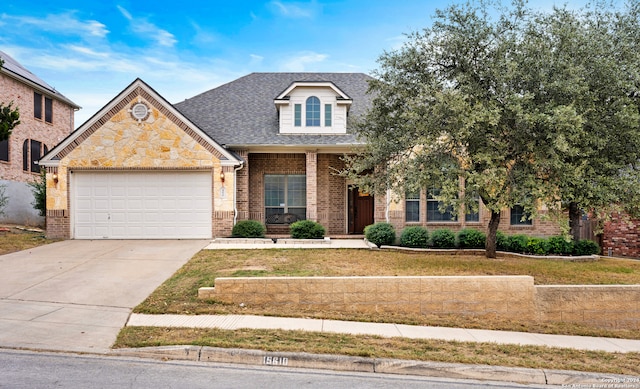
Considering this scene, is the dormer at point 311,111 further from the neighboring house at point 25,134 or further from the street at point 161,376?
the street at point 161,376

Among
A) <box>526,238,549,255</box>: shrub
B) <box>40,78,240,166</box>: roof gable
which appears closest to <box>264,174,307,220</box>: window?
<box>40,78,240,166</box>: roof gable

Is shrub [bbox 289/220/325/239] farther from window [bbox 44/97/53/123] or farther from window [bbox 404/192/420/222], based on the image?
window [bbox 44/97/53/123]

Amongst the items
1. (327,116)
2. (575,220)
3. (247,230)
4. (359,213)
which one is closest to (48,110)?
(247,230)

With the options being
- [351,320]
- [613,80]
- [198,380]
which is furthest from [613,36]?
[198,380]

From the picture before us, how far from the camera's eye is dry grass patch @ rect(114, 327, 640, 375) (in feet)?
20.0

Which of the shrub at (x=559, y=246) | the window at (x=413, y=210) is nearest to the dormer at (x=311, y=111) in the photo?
the window at (x=413, y=210)

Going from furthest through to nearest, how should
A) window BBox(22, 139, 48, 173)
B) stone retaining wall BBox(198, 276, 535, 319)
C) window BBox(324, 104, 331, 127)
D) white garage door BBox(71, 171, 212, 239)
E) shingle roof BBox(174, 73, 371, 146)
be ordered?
window BBox(22, 139, 48, 173) < window BBox(324, 104, 331, 127) < shingle roof BBox(174, 73, 371, 146) < white garage door BBox(71, 171, 212, 239) < stone retaining wall BBox(198, 276, 535, 319)

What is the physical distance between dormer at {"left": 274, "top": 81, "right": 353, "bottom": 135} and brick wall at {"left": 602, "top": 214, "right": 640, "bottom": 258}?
11143 millimetres

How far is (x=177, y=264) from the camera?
11.9m

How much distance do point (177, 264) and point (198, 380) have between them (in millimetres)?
7129

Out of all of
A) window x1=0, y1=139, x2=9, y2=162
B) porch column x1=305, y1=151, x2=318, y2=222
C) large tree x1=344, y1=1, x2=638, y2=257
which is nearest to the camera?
large tree x1=344, y1=1, x2=638, y2=257

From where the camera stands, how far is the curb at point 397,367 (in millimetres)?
5727

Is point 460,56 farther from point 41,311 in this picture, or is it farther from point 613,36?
point 41,311

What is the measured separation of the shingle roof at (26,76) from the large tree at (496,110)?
20.1 m
